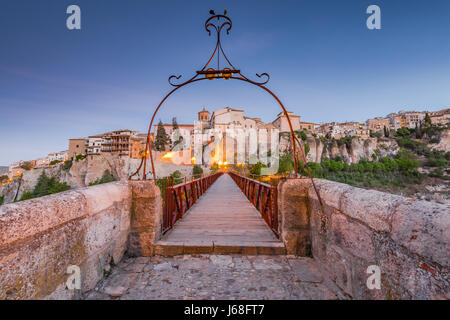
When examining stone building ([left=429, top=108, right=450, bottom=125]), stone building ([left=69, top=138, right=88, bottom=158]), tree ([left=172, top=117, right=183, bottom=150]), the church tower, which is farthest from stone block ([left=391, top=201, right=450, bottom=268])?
stone building ([left=429, top=108, right=450, bottom=125])

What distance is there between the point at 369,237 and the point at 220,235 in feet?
8.36

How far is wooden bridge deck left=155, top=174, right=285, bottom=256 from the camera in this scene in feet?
9.48

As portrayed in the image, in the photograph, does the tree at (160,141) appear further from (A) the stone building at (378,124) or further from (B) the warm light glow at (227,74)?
(A) the stone building at (378,124)

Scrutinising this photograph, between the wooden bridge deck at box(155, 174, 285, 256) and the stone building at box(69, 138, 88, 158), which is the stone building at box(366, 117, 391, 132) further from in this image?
the stone building at box(69, 138, 88, 158)

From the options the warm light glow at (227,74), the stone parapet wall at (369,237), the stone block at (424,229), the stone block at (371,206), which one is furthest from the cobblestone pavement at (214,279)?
the warm light glow at (227,74)

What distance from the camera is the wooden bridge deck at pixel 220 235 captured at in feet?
9.48

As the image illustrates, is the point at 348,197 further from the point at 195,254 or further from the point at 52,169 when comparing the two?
the point at 52,169

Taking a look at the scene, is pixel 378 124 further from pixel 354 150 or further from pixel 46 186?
pixel 46 186

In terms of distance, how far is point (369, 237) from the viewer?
1.59m

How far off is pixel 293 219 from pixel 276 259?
0.61m

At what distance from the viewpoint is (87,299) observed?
6.20 feet

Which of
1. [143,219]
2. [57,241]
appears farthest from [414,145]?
[57,241]

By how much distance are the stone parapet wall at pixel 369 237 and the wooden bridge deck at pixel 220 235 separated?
1.75ft

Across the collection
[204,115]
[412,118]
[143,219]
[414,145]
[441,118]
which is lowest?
[143,219]
